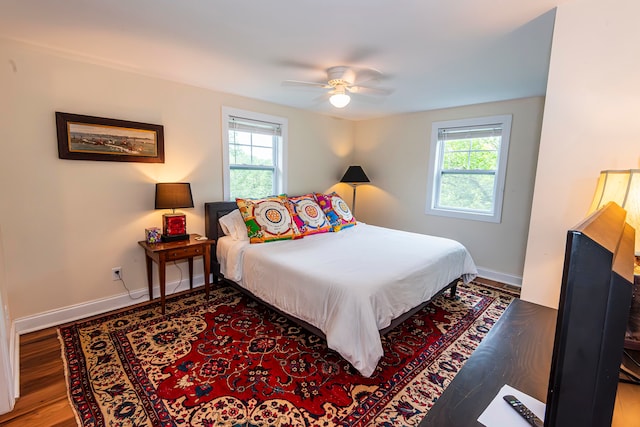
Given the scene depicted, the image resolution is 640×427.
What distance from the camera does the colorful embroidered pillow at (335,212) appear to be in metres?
3.63

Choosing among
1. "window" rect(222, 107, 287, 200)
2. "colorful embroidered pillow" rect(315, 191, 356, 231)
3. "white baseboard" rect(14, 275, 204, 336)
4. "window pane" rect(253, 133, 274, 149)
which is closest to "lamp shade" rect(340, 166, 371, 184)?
"colorful embroidered pillow" rect(315, 191, 356, 231)

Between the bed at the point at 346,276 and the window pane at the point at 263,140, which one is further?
the window pane at the point at 263,140

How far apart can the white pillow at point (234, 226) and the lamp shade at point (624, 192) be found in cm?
269

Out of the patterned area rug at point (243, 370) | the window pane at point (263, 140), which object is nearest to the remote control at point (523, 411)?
the patterned area rug at point (243, 370)

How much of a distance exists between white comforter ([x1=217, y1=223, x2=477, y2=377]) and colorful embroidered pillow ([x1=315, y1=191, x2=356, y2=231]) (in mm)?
387

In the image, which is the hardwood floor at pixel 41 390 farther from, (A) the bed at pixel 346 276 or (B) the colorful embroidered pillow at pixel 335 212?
(B) the colorful embroidered pillow at pixel 335 212

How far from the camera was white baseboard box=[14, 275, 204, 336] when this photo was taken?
2326 mm

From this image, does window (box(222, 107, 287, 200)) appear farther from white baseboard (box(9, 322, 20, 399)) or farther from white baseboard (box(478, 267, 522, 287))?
white baseboard (box(478, 267, 522, 287))

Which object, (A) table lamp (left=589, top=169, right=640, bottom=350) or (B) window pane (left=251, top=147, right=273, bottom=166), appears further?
(B) window pane (left=251, top=147, right=273, bottom=166)

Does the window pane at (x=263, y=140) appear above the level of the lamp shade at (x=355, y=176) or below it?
above

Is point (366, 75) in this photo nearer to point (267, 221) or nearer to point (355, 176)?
point (267, 221)

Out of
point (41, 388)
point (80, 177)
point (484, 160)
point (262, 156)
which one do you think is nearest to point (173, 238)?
point (80, 177)

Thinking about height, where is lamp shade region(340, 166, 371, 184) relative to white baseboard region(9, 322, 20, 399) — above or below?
above

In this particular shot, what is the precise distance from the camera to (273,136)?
387 centimetres
